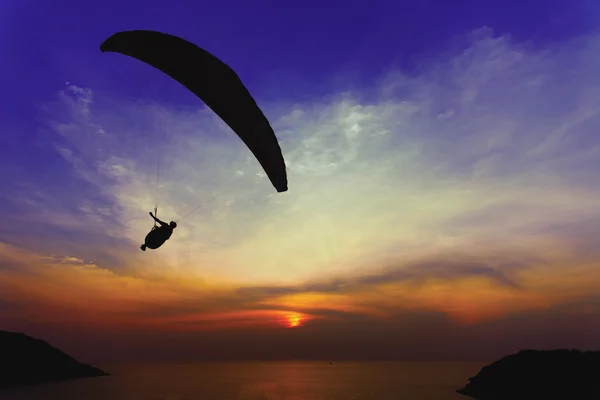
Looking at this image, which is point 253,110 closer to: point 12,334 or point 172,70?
point 172,70

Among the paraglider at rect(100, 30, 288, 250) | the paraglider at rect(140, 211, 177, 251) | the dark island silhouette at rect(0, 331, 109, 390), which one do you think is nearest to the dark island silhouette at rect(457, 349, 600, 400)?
the paraglider at rect(100, 30, 288, 250)

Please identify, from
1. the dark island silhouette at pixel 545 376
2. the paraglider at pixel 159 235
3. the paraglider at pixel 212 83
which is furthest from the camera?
the dark island silhouette at pixel 545 376

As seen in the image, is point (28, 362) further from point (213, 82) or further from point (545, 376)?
point (213, 82)

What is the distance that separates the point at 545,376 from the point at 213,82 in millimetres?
76174

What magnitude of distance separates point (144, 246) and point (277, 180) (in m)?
5.05

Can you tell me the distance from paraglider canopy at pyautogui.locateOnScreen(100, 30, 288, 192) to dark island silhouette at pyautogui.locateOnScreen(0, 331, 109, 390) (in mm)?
133685

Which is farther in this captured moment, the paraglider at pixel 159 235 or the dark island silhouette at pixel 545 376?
the dark island silhouette at pixel 545 376

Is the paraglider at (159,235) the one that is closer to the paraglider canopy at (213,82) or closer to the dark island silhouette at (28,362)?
the paraglider canopy at (213,82)

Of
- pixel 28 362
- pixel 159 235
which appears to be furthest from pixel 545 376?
pixel 28 362

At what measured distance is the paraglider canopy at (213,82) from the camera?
11.9m

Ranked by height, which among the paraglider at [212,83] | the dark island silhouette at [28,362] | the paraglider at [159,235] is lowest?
the dark island silhouette at [28,362]

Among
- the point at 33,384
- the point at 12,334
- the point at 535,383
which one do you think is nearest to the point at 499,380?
the point at 535,383

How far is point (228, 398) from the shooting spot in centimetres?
8681

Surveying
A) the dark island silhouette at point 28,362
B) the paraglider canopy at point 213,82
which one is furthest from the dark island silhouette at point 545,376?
the dark island silhouette at point 28,362
